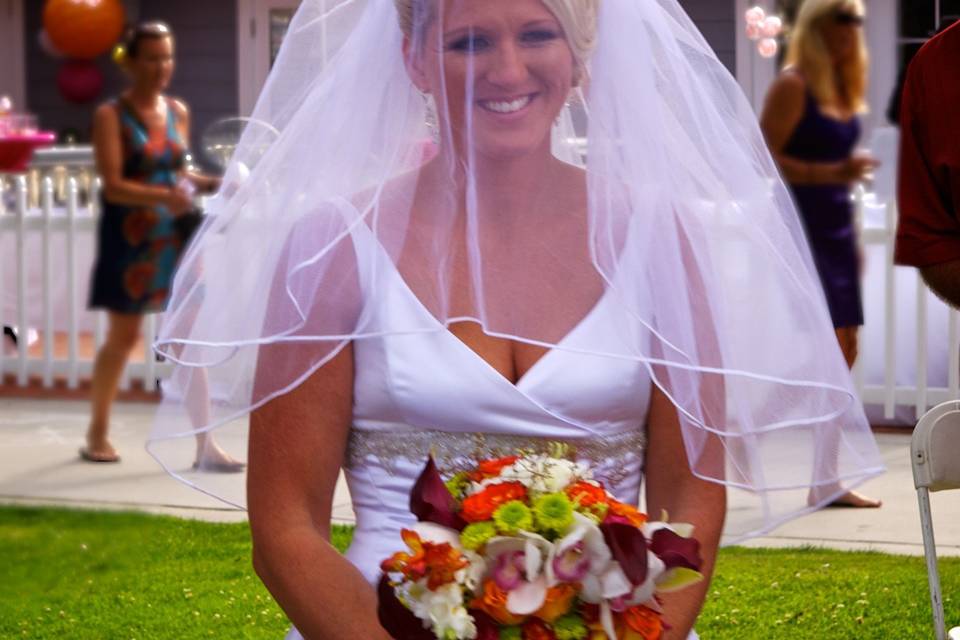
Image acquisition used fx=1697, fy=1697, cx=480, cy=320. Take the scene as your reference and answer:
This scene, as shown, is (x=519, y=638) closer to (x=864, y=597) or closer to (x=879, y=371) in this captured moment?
(x=864, y=597)

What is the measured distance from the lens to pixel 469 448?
2199 millimetres

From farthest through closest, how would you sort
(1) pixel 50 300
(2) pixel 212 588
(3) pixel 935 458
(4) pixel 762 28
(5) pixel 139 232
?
(1) pixel 50 300
(4) pixel 762 28
(5) pixel 139 232
(2) pixel 212 588
(3) pixel 935 458

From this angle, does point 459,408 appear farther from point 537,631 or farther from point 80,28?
point 80,28

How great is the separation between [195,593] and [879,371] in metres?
3.89

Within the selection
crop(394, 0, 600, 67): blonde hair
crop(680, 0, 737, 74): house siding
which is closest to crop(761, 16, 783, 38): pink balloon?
crop(680, 0, 737, 74): house siding

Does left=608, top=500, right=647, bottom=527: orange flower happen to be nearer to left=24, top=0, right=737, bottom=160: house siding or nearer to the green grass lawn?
the green grass lawn

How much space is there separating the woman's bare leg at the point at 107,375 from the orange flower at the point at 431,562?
17.5 ft

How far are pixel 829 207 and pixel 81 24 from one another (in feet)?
33.5

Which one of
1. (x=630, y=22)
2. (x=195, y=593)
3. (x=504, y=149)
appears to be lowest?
(x=195, y=593)

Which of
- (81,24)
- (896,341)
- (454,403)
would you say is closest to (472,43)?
(454,403)

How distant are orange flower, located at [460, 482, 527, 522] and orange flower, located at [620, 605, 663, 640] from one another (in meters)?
0.17

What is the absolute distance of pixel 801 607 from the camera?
4.87 m

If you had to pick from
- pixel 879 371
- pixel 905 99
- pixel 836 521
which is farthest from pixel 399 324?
pixel 879 371

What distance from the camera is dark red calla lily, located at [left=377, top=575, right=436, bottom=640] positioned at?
→ 1.84m
